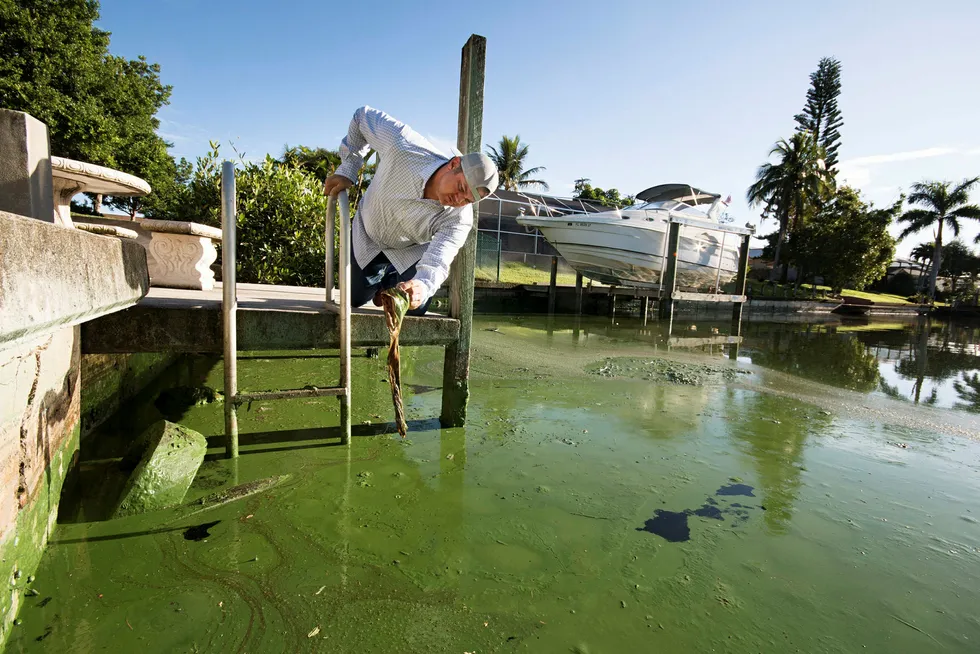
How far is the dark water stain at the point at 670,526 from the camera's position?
7.95ft

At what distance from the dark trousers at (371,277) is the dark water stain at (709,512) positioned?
2.05 metres

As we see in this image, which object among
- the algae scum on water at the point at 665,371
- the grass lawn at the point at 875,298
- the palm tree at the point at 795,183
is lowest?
the algae scum on water at the point at 665,371

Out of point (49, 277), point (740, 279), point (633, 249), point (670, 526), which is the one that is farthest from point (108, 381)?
point (740, 279)

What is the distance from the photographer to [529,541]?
2.29 meters

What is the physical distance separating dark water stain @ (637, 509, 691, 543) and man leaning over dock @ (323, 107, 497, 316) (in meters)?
1.65

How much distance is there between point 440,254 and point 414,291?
40 cm

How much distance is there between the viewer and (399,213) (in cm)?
292

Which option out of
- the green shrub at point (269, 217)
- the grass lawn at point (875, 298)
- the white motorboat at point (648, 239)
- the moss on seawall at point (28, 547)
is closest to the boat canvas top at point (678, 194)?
the white motorboat at point (648, 239)

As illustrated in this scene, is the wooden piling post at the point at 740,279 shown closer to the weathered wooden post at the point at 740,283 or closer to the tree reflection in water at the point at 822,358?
the weathered wooden post at the point at 740,283

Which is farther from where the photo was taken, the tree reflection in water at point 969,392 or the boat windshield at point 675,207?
the boat windshield at point 675,207

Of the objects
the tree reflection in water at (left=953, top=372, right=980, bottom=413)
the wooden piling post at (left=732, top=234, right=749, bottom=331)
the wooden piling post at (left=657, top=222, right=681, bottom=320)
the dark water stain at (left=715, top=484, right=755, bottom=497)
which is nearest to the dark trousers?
the dark water stain at (left=715, top=484, right=755, bottom=497)

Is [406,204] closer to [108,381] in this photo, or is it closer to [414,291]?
[414,291]

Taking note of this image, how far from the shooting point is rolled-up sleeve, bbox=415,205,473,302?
96.6 inches

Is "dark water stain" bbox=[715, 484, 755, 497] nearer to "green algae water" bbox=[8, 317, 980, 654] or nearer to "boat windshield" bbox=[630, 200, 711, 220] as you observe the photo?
"green algae water" bbox=[8, 317, 980, 654]
